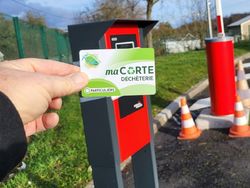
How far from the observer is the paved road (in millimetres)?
4633

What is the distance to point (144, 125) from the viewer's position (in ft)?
12.6

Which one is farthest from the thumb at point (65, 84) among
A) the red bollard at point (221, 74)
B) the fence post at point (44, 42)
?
the fence post at point (44, 42)

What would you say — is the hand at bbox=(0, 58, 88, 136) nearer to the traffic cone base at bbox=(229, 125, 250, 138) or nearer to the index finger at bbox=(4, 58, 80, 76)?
the index finger at bbox=(4, 58, 80, 76)

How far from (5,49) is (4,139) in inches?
401

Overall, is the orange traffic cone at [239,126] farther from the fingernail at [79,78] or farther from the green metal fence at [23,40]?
the green metal fence at [23,40]

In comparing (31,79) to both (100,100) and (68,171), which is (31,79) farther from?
(68,171)

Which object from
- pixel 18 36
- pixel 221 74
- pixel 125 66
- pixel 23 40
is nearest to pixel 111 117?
pixel 125 66

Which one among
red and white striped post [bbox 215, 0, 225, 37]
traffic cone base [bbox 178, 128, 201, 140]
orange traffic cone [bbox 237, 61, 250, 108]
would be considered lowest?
traffic cone base [bbox 178, 128, 201, 140]

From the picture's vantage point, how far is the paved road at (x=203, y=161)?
4633mm

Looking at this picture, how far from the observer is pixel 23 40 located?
41.3 feet

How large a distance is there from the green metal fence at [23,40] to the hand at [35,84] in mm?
9047

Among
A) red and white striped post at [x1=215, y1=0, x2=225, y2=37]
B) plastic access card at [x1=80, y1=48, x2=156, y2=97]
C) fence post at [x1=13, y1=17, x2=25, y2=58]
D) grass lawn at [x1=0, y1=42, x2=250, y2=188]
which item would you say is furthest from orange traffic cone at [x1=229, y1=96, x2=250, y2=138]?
fence post at [x1=13, y1=17, x2=25, y2=58]

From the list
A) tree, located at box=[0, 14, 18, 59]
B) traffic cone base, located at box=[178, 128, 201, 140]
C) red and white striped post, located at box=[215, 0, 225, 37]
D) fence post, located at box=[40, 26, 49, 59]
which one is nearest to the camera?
traffic cone base, located at box=[178, 128, 201, 140]

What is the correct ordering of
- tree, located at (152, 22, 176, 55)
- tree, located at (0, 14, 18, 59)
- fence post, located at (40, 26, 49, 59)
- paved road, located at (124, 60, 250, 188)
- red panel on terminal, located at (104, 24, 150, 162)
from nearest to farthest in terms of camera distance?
1. red panel on terminal, located at (104, 24, 150, 162)
2. paved road, located at (124, 60, 250, 188)
3. tree, located at (0, 14, 18, 59)
4. fence post, located at (40, 26, 49, 59)
5. tree, located at (152, 22, 176, 55)
